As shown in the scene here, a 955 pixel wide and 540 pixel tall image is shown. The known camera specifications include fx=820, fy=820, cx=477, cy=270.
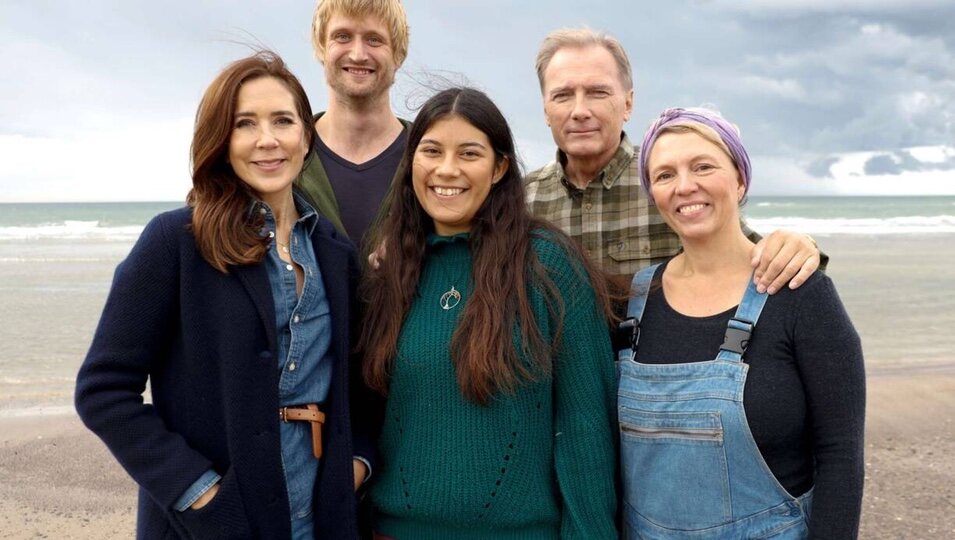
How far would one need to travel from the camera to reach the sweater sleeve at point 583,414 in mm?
2570

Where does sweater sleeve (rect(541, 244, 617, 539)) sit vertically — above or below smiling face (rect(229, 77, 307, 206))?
below

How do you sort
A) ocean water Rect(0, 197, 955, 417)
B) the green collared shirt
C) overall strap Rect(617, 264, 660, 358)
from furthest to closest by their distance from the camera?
1. ocean water Rect(0, 197, 955, 417)
2. the green collared shirt
3. overall strap Rect(617, 264, 660, 358)

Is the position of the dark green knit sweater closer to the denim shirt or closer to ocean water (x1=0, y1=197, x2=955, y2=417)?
the denim shirt

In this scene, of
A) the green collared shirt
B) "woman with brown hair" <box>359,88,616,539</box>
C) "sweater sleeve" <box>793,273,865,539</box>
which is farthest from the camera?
the green collared shirt

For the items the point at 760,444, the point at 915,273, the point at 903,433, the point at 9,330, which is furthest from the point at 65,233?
the point at 760,444

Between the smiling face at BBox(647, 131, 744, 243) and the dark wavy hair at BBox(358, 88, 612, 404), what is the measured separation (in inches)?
13.3

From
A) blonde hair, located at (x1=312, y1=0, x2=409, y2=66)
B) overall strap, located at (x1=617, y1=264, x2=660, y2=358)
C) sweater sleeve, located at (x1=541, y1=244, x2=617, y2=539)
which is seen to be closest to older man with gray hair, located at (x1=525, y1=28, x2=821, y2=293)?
blonde hair, located at (x1=312, y1=0, x2=409, y2=66)

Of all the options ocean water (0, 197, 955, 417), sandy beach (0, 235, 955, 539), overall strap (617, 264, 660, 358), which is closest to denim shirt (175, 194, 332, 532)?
overall strap (617, 264, 660, 358)

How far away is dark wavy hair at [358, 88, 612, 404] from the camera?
2.54 meters

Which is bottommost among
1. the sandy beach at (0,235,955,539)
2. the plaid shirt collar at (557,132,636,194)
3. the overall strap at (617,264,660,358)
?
the sandy beach at (0,235,955,539)

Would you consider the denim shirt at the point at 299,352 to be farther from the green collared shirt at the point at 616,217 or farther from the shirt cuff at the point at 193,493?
the green collared shirt at the point at 616,217

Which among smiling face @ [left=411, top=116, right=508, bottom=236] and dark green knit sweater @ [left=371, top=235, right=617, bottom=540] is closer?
dark green knit sweater @ [left=371, top=235, right=617, bottom=540]

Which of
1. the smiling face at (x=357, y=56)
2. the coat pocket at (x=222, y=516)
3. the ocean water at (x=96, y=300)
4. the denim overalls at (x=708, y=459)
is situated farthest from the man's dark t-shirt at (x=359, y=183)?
the ocean water at (x=96, y=300)

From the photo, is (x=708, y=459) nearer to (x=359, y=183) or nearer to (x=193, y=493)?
(x=193, y=493)
